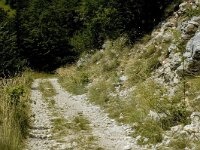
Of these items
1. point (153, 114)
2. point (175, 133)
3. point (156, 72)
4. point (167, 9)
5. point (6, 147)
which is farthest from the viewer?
point (167, 9)

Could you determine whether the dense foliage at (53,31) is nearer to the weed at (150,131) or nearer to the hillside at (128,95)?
the hillside at (128,95)

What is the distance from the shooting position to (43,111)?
53.7 feet

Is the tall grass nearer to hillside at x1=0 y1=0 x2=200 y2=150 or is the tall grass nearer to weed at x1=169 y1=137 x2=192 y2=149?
hillside at x1=0 y1=0 x2=200 y2=150

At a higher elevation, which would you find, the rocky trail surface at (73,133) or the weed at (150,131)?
the weed at (150,131)

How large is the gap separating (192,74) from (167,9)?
1002cm

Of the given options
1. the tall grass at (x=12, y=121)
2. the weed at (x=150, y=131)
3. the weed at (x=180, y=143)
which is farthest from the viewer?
the weed at (x=150, y=131)

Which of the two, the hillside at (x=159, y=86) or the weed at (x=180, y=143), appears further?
the hillside at (x=159, y=86)

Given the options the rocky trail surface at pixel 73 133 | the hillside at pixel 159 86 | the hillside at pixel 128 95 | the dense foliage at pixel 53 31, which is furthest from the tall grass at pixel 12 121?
the dense foliage at pixel 53 31

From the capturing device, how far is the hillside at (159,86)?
1034cm

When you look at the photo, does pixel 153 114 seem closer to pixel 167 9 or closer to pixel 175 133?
pixel 175 133

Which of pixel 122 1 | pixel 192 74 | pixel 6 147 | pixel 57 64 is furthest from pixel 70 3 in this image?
pixel 6 147

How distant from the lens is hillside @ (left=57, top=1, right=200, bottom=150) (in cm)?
1034

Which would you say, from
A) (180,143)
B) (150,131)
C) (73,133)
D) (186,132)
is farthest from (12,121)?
(186,132)

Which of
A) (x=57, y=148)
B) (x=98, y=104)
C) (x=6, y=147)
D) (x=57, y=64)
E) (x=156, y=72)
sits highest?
(x=6, y=147)
